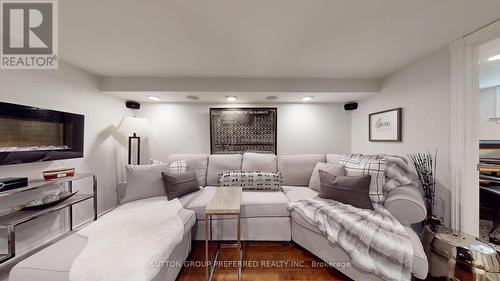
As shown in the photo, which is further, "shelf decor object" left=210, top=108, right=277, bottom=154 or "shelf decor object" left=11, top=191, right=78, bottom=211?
"shelf decor object" left=210, top=108, right=277, bottom=154

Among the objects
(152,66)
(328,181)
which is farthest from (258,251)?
(152,66)

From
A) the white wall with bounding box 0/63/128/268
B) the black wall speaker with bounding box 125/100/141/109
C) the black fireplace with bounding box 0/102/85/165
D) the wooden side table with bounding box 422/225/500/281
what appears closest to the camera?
the wooden side table with bounding box 422/225/500/281

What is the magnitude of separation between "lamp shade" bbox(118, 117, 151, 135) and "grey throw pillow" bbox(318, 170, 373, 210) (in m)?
2.77

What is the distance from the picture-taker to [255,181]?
91.2 inches

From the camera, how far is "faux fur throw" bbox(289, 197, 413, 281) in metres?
1.19

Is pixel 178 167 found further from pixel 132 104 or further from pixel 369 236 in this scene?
pixel 369 236

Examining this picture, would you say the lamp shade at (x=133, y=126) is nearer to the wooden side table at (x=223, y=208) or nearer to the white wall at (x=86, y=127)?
the white wall at (x=86, y=127)

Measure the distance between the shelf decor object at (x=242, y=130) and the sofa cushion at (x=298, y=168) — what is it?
0.52 meters

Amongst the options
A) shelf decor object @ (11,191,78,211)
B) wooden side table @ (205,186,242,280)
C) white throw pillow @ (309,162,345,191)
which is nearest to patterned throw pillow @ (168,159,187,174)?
wooden side table @ (205,186,242,280)

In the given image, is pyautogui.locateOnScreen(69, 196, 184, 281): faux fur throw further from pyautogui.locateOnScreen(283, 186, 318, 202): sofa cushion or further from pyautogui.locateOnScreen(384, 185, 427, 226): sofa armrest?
pyautogui.locateOnScreen(384, 185, 427, 226): sofa armrest

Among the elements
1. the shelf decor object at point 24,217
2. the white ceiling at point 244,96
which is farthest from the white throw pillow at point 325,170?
the shelf decor object at point 24,217

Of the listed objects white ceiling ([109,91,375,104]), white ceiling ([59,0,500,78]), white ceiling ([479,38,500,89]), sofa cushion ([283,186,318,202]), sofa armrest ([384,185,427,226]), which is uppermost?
white ceiling ([479,38,500,89])

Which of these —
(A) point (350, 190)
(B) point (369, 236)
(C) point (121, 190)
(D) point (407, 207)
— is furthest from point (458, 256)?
(C) point (121, 190)

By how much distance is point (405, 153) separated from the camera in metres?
2.14
